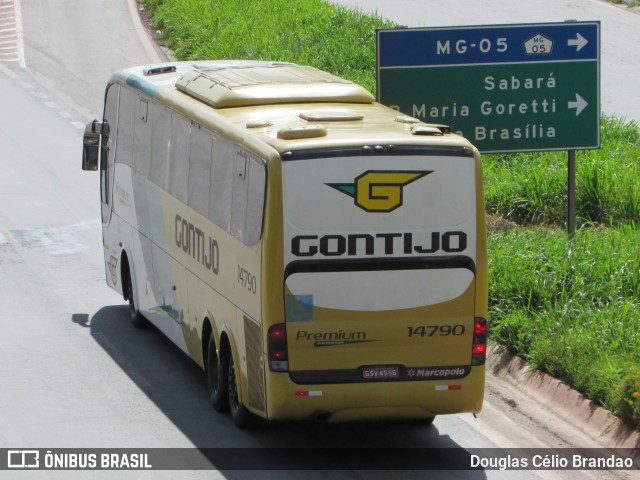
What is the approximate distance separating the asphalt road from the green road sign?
4144mm

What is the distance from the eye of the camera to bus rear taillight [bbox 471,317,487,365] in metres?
11.4

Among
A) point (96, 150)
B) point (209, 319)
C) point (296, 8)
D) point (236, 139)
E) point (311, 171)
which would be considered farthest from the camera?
point (296, 8)

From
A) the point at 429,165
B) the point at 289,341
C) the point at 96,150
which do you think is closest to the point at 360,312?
the point at 289,341

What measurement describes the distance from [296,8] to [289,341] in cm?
2402

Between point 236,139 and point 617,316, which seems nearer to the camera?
point 236,139

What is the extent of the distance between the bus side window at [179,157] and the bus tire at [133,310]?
8.41 ft

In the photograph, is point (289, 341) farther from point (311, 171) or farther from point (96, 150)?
point (96, 150)

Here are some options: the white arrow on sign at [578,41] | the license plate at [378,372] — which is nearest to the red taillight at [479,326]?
the license plate at [378,372]

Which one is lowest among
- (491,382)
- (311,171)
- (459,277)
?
(491,382)

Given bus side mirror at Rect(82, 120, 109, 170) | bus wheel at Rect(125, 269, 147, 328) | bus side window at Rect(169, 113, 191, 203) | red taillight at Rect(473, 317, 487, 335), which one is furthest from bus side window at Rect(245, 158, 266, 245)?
bus side mirror at Rect(82, 120, 109, 170)

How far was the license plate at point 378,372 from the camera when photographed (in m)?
11.3

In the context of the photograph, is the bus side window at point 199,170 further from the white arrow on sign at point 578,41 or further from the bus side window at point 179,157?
the white arrow on sign at point 578,41

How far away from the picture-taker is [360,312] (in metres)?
11.2

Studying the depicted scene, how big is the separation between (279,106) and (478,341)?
319cm
